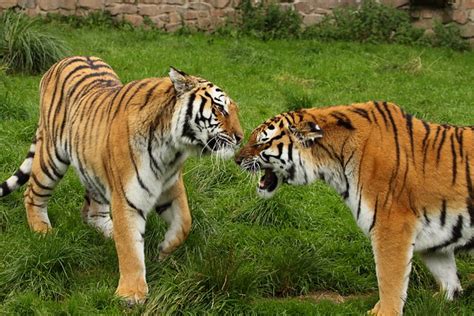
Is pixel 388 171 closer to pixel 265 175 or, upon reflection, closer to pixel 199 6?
pixel 265 175

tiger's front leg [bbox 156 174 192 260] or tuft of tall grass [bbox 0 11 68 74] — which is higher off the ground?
tiger's front leg [bbox 156 174 192 260]

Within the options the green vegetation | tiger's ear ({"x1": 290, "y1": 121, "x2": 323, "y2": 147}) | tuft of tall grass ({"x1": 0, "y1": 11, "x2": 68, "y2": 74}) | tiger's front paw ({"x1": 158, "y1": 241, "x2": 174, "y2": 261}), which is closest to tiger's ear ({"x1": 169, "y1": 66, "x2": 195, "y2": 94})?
tiger's ear ({"x1": 290, "y1": 121, "x2": 323, "y2": 147})

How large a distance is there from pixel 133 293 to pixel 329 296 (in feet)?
3.78

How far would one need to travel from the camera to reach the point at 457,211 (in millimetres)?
4328

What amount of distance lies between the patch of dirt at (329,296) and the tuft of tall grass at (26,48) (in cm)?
558

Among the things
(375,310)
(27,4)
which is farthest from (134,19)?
(375,310)

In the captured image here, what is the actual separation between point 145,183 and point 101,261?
725mm

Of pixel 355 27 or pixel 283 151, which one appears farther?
pixel 355 27

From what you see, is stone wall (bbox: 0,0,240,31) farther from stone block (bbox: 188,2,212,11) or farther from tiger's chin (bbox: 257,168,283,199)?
tiger's chin (bbox: 257,168,283,199)

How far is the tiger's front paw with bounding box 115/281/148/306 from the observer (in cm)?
450

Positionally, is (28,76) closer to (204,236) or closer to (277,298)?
(204,236)

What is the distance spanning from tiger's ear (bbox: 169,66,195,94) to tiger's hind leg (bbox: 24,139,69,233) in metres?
1.25

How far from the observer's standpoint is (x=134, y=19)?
1227cm

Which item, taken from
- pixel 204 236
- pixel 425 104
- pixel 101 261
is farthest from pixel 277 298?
pixel 425 104
